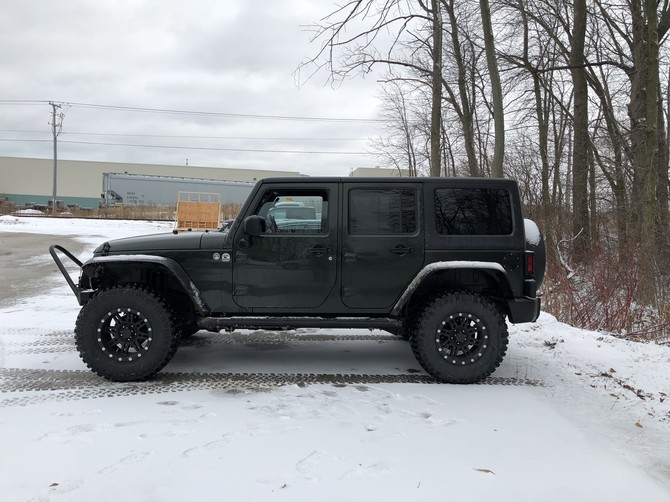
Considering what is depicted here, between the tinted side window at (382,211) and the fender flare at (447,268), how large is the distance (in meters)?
0.41

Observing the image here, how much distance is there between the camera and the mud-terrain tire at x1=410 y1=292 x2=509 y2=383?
445 cm

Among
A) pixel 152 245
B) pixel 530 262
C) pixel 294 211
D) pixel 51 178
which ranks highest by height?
pixel 51 178

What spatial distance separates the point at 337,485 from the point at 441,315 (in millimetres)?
2072

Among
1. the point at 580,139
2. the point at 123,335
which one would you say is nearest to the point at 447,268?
the point at 123,335

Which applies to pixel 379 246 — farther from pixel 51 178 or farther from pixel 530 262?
pixel 51 178

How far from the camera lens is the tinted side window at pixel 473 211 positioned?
181 inches

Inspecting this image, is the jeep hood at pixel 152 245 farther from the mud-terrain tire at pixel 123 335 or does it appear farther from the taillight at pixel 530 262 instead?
the taillight at pixel 530 262

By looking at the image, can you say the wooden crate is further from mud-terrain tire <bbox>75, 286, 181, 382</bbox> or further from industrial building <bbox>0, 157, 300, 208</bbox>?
industrial building <bbox>0, 157, 300, 208</bbox>

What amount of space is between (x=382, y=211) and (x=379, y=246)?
1.17 feet

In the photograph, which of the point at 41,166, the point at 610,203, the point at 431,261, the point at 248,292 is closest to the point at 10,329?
the point at 248,292

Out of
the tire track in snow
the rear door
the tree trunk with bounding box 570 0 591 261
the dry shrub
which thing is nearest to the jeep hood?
the tire track in snow

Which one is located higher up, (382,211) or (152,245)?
(382,211)

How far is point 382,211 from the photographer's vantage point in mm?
4652

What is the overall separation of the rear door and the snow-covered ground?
837 millimetres
